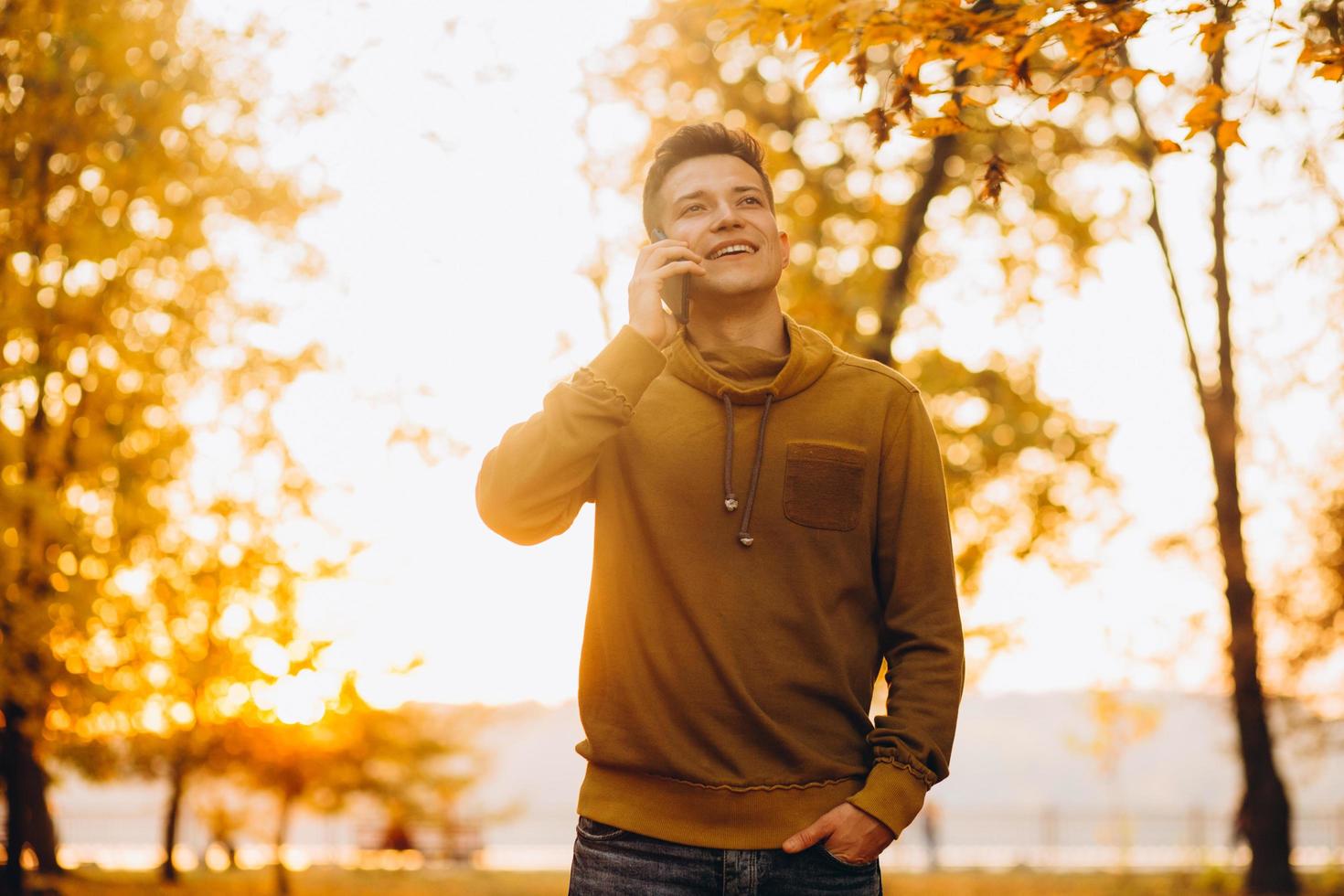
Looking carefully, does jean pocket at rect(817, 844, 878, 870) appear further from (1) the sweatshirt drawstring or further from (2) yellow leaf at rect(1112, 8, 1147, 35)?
(2) yellow leaf at rect(1112, 8, 1147, 35)

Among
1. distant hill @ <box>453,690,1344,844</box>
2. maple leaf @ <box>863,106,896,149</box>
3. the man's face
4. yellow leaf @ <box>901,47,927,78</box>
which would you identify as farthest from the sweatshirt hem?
distant hill @ <box>453,690,1344,844</box>

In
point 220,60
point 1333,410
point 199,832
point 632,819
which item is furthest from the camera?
point 199,832

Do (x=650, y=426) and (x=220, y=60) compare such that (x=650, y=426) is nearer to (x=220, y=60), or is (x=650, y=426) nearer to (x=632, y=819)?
(x=632, y=819)

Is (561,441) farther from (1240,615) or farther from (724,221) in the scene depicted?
(1240,615)

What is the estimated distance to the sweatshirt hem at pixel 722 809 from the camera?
2438 mm

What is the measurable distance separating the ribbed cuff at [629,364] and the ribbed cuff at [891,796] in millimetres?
843

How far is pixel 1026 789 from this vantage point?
537ft

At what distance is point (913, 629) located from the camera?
2.60 metres

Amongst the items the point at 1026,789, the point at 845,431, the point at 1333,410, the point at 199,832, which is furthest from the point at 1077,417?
the point at 1026,789

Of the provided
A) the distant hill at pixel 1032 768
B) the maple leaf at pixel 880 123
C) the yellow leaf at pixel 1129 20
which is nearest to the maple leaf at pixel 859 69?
the maple leaf at pixel 880 123

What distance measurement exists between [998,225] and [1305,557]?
7730mm

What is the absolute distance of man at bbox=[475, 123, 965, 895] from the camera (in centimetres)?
246

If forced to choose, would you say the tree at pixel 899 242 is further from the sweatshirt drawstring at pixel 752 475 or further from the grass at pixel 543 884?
the sweatshirt drawstring at pixel 752 475

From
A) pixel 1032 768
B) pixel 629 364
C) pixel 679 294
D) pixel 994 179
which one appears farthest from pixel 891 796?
pixel 1032 768
